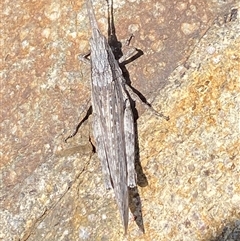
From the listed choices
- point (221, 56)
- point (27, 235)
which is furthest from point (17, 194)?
point (221, 56)

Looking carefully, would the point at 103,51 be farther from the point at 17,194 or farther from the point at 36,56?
the point at 17,194

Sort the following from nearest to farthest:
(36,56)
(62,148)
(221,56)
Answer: (221,56)
(62,148)
(36,56)

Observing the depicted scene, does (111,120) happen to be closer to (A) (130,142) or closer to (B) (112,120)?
(B) (112,120)

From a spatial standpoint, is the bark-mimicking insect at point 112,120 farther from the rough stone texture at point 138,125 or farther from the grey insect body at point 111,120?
the rough stone texture at point 138,125

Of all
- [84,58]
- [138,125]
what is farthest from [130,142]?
[84,58]

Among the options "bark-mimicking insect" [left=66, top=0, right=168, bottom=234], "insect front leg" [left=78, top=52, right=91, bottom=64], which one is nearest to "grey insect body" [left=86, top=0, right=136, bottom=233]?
"bark-mimicking insect" [left=66, top=0, right=168, bottom=234]

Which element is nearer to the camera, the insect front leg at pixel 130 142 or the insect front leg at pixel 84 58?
the insect front leg at pixel 130 142

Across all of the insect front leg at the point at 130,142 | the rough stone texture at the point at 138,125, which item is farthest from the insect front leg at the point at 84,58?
the insect front leg at the point at 130,142
